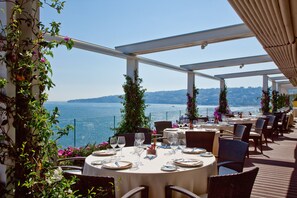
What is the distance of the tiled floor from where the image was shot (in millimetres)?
4062

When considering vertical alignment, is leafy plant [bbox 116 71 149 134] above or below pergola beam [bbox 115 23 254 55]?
below

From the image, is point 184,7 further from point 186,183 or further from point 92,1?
point 186,183

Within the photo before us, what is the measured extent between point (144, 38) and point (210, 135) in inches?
158

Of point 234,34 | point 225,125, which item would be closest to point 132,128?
point 225,125

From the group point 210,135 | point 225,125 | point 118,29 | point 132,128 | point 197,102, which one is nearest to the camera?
point 210,135

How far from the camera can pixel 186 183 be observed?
2.53 metres

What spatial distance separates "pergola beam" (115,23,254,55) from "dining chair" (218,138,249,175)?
141 inches

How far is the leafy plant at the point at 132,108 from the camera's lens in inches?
293

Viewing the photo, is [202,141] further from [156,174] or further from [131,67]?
[131,67]

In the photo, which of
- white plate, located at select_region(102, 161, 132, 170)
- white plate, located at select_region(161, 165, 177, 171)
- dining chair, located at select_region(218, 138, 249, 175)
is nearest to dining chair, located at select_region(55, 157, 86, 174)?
white plate, located at select_region(102, 161, 132, 170)

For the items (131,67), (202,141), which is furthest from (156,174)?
(131,67)

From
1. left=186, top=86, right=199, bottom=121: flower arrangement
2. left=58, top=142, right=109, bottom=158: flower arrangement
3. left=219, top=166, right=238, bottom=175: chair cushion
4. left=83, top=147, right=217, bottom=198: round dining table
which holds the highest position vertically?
left=186, top=86, right=199, bottom=121: flower arrangement

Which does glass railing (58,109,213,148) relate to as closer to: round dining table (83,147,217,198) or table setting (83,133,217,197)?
table setting (83,133,217,197)

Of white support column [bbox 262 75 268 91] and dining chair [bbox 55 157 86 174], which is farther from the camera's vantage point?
white support column [bbox 262 75 268 91]
